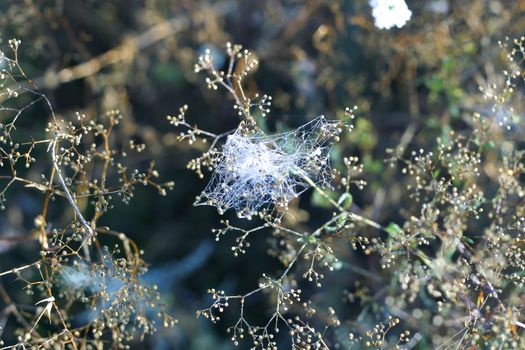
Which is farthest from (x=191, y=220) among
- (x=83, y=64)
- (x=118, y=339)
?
(x=118, y=339)

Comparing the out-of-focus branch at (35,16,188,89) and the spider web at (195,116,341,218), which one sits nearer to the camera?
the spider web at (195,116,341,218)

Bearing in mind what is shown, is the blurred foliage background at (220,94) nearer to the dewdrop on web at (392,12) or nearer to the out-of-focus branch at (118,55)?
the out-of-focus branch at (118,55)

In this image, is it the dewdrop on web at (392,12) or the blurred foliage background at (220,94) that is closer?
the dewdrop on web at (392,12)

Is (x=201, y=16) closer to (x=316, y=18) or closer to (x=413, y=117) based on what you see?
(x=316, y=18)

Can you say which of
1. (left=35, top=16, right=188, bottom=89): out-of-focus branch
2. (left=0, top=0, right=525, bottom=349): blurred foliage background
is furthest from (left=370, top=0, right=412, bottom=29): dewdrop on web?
(left=35, top=16, right=188, bottom=89): out-of-focus branch

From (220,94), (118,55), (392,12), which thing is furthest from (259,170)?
(118,55)

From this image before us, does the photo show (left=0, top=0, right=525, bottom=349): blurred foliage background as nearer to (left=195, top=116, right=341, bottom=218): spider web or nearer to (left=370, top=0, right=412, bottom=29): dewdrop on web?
(left=370, top=0, right=412, bottom=29): dewdrop on web

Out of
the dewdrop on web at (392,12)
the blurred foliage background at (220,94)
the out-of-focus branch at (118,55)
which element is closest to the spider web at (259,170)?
the dewdrop on web at (392,12)

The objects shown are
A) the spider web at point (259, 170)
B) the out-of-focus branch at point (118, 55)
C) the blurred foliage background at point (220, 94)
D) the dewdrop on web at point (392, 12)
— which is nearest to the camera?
the spider web at point (259, 170)
